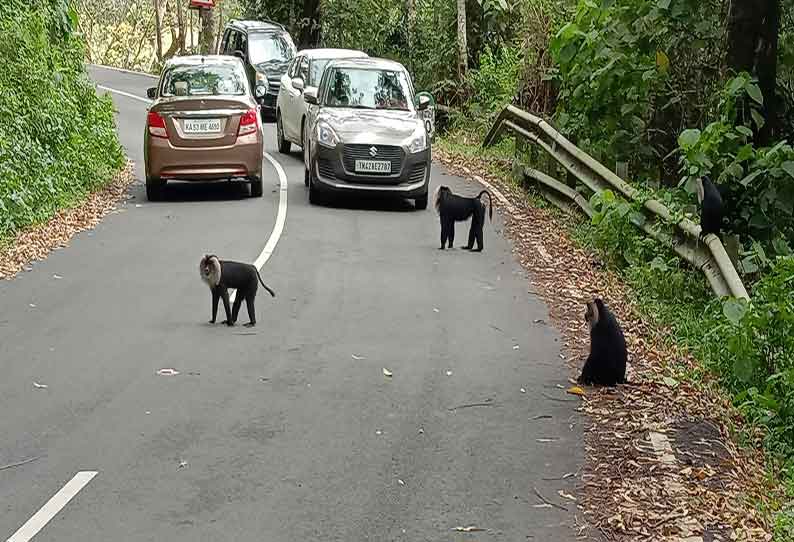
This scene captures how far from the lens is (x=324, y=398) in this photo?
821 cm

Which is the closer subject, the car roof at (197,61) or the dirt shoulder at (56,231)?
the dirt shoulder at (56,231)

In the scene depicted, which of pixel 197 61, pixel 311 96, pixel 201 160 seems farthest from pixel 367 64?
pixel 201 160

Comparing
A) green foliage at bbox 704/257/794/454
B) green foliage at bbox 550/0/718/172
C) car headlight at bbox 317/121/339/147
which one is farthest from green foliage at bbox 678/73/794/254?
car headlight at bbox 317/121/339/147

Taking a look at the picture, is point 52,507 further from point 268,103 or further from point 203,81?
point 268,103

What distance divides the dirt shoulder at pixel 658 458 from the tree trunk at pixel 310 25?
27453 mm

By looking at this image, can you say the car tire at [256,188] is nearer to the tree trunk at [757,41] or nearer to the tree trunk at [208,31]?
the tree trunk at [757,41]

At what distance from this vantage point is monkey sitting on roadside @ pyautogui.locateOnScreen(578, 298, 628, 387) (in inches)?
326

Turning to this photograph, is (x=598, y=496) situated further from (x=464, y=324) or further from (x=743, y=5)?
(x=743, y=5)

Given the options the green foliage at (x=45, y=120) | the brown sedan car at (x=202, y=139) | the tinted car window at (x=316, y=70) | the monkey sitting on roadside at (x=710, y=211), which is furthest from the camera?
the tinted car window at (x=316, y=70)

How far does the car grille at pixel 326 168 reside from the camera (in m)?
17.3

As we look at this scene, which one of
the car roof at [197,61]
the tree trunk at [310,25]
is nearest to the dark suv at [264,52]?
the tree trunk at [310,25]

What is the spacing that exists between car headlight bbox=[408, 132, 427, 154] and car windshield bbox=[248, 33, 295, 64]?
1316 centimetres

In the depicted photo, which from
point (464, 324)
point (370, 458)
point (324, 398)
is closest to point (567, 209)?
point (464, 324)

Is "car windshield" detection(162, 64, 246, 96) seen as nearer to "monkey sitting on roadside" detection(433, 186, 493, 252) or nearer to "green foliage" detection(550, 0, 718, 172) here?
"green foliage" detection(550, 0, 718, 172)
